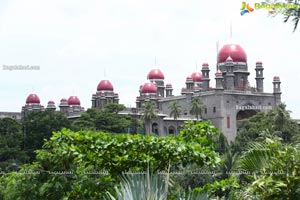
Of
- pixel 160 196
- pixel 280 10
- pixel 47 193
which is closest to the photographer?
pixel 280 10

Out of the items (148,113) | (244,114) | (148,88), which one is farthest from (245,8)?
(244,114)

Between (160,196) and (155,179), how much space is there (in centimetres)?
57

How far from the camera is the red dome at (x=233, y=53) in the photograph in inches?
2955

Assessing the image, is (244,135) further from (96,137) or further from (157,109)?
(96,137)

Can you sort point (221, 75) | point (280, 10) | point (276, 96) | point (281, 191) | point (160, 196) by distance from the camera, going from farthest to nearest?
1. point (276, 96)
2. point (221, 75)
3. point (281, 191)
4. point (160, 196)
5. point (280, 10)

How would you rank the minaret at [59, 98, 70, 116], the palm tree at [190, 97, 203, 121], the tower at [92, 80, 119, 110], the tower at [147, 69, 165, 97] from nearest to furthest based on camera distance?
the palm tree at [190, 97, 203, 121]
the tower at [92, 80, 119, 110]
the minaret at [59, 98, 70, 116]
the tower at [147, 69, 165, 97]

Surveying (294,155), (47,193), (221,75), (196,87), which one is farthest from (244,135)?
(294,155)

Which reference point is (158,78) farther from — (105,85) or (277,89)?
(277,89)

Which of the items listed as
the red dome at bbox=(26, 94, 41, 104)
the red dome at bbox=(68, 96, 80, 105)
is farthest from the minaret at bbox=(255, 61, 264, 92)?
the red dome at bbox=(26, 94, 41, 104)

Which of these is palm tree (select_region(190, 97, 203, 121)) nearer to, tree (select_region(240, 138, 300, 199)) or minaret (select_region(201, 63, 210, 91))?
minaret (select_region(201, 63, 210, 91))

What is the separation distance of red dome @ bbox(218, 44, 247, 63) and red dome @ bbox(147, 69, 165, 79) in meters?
7.38

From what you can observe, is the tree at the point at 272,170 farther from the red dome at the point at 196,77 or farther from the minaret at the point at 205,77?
the red dome at the point at 196,77

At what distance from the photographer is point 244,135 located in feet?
214

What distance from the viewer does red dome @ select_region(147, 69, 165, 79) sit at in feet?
261
